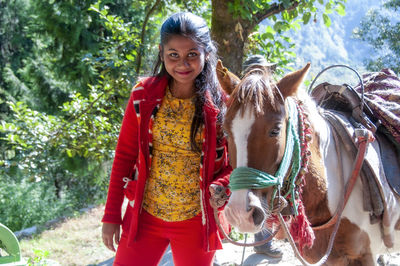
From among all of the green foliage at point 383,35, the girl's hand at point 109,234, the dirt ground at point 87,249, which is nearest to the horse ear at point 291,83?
the girl's hand at point 109,234

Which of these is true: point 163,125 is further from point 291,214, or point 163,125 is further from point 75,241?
point 75,241

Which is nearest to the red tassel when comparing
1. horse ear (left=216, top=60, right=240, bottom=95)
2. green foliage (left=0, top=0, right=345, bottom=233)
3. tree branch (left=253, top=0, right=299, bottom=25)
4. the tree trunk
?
horse ear (left=216, top=60, right=240, bottom=95)

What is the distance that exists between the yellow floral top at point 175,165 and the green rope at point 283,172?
0.40 m

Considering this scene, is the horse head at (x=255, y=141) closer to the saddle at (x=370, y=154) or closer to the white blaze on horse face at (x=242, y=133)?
the white blaze on horse face at (x=242, y=133)

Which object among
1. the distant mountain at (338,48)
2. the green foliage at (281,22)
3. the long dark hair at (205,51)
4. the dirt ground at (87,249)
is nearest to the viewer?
the long dark hair at (205,51)

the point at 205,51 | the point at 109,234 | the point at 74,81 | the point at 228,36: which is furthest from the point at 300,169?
the point at 74,81

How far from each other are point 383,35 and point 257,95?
7723mm

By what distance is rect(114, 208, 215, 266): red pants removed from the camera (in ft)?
5.83

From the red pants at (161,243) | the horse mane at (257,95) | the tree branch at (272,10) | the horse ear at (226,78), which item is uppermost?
the tree branch at (272,10)

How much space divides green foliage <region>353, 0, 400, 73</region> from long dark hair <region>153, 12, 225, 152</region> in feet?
22.3

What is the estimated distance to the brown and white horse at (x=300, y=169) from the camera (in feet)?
4.80

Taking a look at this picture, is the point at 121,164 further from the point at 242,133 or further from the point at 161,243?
the point at 242,133

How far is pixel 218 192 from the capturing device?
1592mm

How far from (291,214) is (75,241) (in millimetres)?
4820
